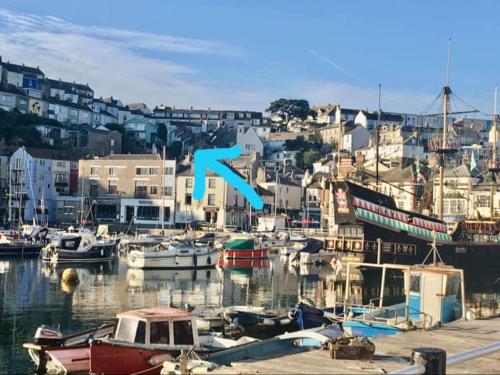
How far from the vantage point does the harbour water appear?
3180 centimetres

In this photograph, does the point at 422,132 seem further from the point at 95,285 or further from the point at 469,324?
the point at 469,324

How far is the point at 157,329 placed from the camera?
18.9 m

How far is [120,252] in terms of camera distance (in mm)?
78438

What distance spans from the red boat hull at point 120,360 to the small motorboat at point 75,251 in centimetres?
4511

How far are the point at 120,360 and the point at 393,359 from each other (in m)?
7.43

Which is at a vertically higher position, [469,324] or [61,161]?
[61,161]

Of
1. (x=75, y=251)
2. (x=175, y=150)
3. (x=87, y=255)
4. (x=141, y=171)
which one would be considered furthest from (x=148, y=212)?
(x=175, y=150)

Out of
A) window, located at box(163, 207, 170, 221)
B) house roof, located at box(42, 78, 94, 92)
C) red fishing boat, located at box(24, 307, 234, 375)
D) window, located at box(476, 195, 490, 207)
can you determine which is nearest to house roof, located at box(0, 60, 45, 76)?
house roof, located at box(42, 78, 94, 92)

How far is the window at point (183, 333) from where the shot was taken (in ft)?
62.6

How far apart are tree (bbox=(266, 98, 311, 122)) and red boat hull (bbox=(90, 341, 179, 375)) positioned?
15836 centimetres

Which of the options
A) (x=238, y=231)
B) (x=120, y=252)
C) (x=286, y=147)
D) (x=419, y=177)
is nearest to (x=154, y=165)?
(x=238, y=231)

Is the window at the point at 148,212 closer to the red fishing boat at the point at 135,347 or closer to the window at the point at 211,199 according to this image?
the window at the point at 211,199

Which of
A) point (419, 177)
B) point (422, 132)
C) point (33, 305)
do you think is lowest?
point (33, 305)

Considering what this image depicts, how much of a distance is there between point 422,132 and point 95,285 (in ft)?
399
